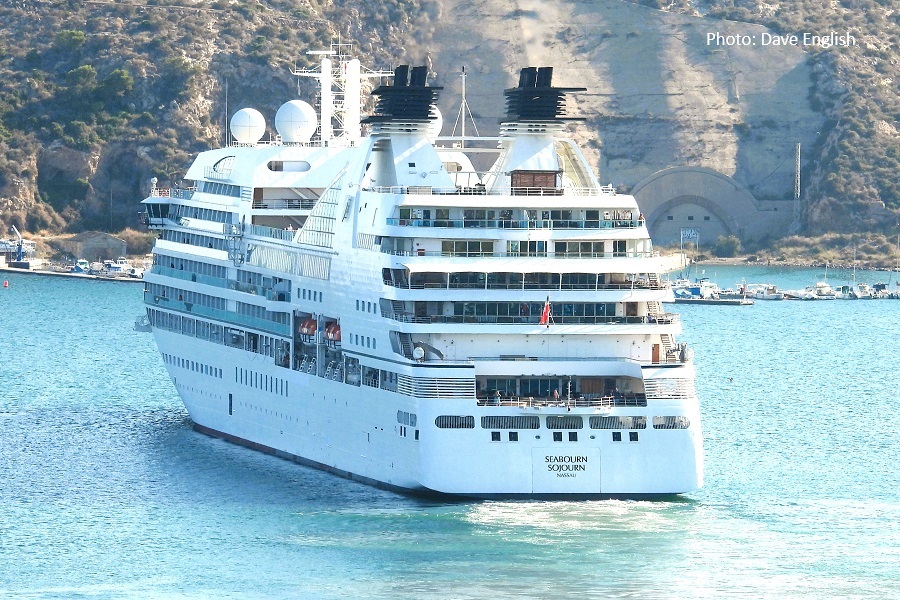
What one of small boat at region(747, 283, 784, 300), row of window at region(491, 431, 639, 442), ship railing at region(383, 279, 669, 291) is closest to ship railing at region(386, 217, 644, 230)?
ship railing at region(383, 279, 669, 291)

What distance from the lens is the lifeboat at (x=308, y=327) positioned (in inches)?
2486

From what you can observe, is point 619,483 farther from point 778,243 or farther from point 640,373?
point 778,243

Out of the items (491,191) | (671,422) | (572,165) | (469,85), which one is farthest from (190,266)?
(469,85)

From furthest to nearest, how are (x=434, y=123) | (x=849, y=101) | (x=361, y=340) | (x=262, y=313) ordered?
(x=849, y=101)
(x=434, y=123)
(x=262, y=313)
(x=361, y=340)

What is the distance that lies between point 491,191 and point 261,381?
10338 mm

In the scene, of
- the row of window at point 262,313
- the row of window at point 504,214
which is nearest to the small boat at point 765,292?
the row of window at point 262,313

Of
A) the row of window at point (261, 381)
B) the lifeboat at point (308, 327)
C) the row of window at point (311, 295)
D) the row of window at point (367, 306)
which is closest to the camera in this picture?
the row of window at point (367, 306)

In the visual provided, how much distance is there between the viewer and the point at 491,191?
60094mm

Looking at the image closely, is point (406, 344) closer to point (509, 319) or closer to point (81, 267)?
point (509, 319)

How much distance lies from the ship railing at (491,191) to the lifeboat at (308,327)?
198 inches

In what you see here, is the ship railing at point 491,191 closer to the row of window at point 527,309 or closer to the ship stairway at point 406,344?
the row of window at point 527,309

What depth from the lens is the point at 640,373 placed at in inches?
2212

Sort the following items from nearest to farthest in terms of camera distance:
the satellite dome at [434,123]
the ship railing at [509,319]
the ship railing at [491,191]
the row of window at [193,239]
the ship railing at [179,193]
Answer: the ship railing at [509,319], the ship railing at [491,191], the satellite dome at [434,123], the row of window at [193,239], the ship railing at [179,193]

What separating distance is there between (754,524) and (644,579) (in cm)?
635
